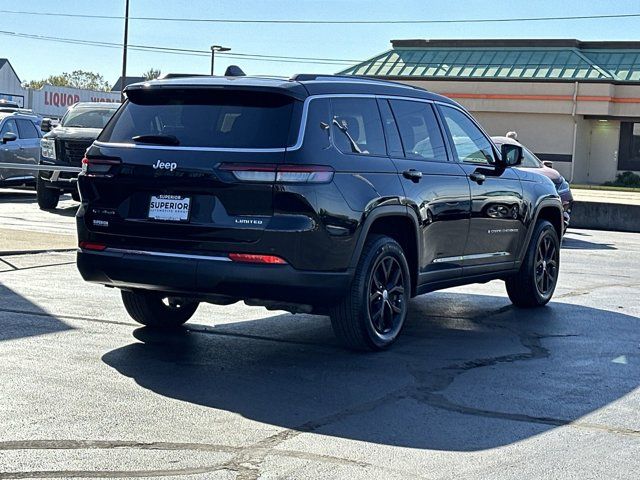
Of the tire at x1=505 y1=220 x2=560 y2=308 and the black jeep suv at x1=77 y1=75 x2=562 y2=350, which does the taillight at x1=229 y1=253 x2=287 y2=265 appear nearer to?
the black jeep suv at x1=77 y1=75 x2=562 y2=350

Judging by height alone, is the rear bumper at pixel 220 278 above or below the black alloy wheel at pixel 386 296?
above

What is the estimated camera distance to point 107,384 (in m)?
6.54

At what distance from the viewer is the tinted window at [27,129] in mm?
24694

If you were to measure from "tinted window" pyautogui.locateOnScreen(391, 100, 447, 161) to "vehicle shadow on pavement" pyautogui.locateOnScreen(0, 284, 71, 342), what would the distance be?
2.91 m

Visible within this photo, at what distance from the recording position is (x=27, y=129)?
2489 centimetres

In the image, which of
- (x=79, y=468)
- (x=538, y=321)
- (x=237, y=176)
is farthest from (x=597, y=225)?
(x=79, y=468)

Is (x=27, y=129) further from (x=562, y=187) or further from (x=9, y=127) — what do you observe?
(x=562, y=187)

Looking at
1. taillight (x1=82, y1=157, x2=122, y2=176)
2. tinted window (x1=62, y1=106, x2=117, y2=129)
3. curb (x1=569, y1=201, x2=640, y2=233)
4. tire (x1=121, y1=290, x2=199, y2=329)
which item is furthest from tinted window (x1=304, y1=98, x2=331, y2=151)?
curb (x1=569, y1=201, x2=640, y2=233)

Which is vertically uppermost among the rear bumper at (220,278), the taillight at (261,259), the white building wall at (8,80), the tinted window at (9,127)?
the white building wall at (8,80)

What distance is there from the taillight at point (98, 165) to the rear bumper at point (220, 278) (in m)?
0.56

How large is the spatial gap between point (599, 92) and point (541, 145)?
Result: 381cm

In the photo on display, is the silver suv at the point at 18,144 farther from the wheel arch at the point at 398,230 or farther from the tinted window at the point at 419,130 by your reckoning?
the wheel arch at the point at 398,230

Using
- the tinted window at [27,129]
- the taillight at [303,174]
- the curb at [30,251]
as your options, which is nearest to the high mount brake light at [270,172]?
the taillight at [303,174]

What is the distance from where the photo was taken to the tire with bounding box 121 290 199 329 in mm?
8258
